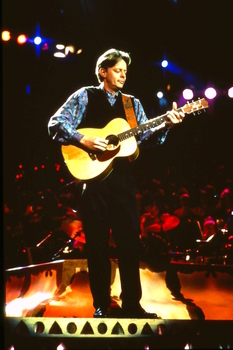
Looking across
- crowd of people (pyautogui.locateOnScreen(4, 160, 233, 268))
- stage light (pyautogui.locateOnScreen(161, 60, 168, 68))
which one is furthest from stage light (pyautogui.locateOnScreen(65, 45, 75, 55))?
crowd of people (pyautogui.locateOnScreen(4, 160, 233, 268))

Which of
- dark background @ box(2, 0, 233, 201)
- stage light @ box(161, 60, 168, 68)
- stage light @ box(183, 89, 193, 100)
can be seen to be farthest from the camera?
stage light @ box(161, 60, 168, 68)

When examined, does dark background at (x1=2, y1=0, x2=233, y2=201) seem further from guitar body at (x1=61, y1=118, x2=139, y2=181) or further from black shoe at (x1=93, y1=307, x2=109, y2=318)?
black shoe at (x1=93, y1=307, x2=109, y2=318)

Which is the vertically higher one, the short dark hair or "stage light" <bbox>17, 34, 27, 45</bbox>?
"stage light" <bbox>17, 34, 27, 45</bbox>

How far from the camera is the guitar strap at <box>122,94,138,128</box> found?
3.58 metres

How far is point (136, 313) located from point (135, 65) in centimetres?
317

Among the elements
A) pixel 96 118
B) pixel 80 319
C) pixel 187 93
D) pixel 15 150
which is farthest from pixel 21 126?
pixel 80 319

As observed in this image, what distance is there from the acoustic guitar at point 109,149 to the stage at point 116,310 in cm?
110

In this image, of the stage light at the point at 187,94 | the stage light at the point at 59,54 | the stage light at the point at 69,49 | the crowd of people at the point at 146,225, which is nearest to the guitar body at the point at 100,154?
the stage light at the point at 187,94

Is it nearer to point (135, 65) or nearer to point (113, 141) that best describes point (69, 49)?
point (135, 65)

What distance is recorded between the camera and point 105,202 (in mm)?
3504

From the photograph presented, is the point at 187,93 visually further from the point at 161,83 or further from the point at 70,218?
the point at 70,218

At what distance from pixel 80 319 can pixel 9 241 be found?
391cm

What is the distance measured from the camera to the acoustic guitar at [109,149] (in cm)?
345

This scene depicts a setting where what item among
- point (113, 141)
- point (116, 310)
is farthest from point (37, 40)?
point (116, 310)
